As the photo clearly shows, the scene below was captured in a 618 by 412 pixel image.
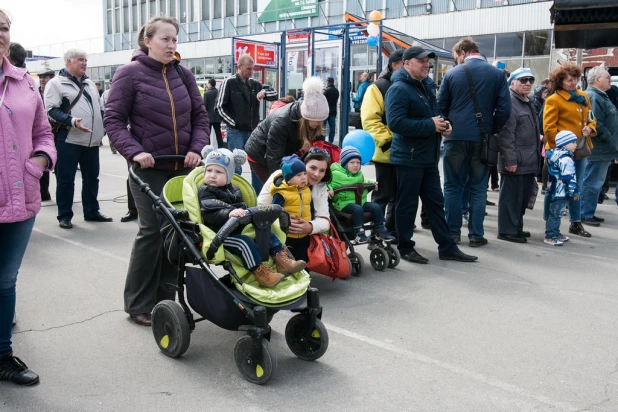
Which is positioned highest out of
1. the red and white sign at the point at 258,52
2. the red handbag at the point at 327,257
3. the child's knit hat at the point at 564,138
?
the red and white sign at the point at 258,52

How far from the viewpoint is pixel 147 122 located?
4.37 meters

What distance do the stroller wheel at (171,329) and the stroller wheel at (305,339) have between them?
0.64 meters

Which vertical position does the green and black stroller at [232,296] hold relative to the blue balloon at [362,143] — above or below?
below

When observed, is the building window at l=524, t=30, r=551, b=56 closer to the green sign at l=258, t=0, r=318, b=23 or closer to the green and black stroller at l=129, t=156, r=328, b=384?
the green sign at l=258, t=0, r=318, b=23

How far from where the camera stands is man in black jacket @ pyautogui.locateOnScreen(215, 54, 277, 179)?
30.2 feet

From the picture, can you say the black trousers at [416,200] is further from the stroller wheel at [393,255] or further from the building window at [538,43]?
the building window at [538,43]

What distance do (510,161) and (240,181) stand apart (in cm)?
405

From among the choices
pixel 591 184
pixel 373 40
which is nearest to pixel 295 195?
pixel 591 184

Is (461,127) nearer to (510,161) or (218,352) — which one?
(510,161)

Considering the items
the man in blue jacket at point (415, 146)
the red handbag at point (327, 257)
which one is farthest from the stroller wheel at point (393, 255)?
the red handbag at point (327, 257)

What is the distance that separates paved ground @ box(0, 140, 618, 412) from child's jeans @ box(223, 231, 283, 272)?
65 centimetres

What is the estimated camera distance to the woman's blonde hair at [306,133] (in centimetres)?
532

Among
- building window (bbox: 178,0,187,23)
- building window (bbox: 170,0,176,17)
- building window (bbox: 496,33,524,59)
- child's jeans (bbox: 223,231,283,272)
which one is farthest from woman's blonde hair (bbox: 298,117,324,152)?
building window (bbox: 170,0,176,17)

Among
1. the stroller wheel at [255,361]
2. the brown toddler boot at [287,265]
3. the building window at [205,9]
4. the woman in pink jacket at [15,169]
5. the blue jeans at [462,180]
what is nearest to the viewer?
the woman in pink jacket at [15,169]
